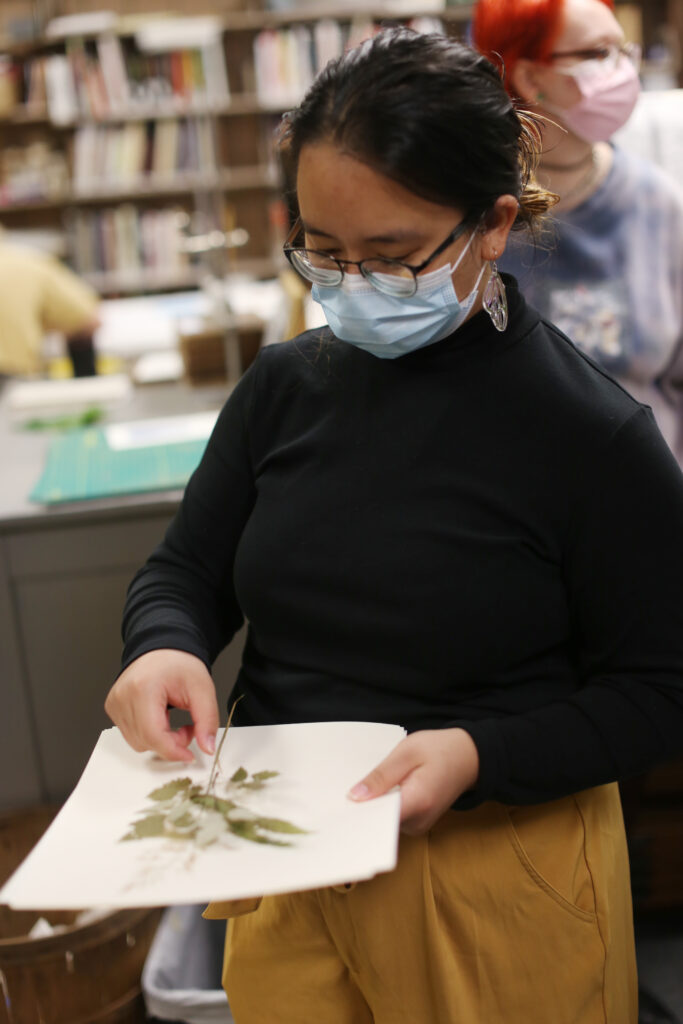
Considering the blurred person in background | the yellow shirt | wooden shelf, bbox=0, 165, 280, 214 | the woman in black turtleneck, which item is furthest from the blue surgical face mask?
wooden shelf, bbox=0, 165, 280, 214

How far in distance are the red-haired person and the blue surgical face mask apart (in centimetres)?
65

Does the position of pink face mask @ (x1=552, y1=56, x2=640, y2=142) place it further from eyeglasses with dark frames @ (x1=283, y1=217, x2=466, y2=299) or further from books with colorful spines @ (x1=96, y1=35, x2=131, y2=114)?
books with colorful spines @ (x1=96, y1=35, x2=131, y2=114)

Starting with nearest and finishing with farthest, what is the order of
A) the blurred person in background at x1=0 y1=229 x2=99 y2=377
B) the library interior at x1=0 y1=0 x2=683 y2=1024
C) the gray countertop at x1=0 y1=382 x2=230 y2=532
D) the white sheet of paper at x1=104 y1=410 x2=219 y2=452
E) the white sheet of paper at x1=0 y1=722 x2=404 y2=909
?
1. the white sheet of paper at x1=0 y1=722 x2=404 y2=909
2. the library interior at x1=0 y1=0 x2=683 y2=1024
3. the gray countertop at x1=0 y1=382 x2=230 y2=532
4. the white sheet of paper at x1=104 y1=410 x2=219 y2=452
5. the blurred person in background at x1=0 y1=229 x2=99 y2=377

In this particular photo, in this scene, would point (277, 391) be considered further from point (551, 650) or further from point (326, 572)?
point (551, 650)

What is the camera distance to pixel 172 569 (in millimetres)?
1014

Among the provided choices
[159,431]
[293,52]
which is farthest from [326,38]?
[159,431]

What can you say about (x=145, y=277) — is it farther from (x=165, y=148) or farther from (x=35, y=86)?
(x=35, y=86)

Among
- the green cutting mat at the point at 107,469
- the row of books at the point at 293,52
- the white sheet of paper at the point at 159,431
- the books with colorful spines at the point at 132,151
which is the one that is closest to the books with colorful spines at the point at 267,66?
the row of books at the point at 293,52

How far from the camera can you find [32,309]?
297 cm

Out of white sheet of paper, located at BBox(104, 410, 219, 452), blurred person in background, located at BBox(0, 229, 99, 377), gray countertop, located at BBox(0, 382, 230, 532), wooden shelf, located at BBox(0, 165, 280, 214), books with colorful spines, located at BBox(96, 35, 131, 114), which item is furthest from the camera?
wooden shelf, located at BBox(0, 165, 280, 214)

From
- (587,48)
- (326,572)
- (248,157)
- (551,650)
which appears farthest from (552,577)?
(248,157)

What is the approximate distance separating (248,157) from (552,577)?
15.4 ft

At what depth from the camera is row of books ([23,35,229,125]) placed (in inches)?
188

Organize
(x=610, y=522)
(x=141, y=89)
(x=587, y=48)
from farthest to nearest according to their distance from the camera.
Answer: (x=141, y=89) < (x=587, y=48) < (x=610, y=522)
